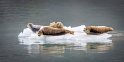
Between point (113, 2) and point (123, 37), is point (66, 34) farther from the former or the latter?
point (113, 2)

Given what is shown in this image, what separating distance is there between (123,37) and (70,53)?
25.2 inches

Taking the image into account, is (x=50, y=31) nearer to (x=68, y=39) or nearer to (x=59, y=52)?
(x=68, y=39)

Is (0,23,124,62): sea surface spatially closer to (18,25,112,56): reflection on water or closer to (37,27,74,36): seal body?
(18,25,112,56): reflection on water

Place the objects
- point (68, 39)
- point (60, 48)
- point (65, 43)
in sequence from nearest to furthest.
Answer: point (60, 48)
point (65, 43)
point (68, 39)

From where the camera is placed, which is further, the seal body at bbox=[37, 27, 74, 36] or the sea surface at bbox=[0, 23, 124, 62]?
the seal body at bbox=[37, 27, 74, 36]

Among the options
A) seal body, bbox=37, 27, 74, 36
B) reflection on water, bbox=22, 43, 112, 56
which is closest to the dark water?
reflection on water, bbox=22, 43, 112, 56

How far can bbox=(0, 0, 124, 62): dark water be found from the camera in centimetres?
252

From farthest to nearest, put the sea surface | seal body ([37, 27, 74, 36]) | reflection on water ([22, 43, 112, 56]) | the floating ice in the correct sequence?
seal body ([37, 27, 74, 36])
the floating ice
reflection on water ([22, 43, 112, 56])
the sea surface

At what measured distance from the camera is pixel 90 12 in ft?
13.3

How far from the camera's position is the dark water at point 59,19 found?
252 cm

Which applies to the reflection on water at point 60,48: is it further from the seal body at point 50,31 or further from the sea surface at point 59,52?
the seal body at point 50,31

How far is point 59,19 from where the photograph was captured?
3.87 meters

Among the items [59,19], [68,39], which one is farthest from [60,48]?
[59,19]

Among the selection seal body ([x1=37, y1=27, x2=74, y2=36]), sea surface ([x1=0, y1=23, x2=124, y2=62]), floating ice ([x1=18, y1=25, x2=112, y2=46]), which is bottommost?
sea surface ([x1=0, y1=23, x2=124, y2=62])
